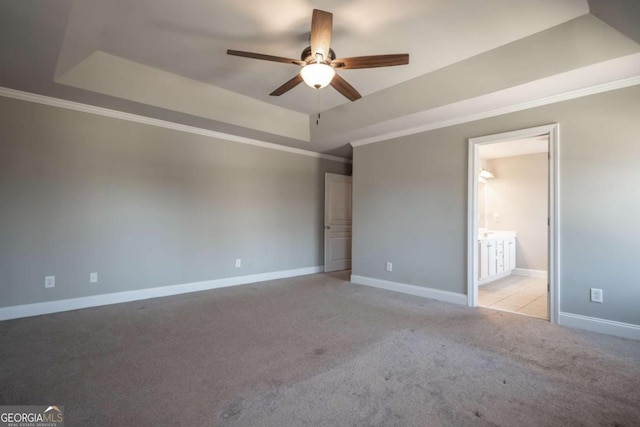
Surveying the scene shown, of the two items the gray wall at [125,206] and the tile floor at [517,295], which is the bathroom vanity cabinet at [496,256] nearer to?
the tile floor at [517,295]

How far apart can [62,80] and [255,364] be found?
3.27m

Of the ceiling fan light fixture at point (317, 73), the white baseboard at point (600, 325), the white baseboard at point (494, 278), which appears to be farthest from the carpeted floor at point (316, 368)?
the ceiling fan light fixture at point (317, 73)

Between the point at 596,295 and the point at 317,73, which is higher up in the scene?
the point at 317,73

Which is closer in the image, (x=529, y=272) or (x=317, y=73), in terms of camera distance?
(x=317, y=73)

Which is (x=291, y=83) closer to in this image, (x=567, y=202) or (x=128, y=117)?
(x=128, y=117)

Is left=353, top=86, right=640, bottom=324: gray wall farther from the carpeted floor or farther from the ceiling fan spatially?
the ceiling fan

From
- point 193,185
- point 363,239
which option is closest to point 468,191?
point 363,239

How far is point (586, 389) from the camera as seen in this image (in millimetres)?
1916

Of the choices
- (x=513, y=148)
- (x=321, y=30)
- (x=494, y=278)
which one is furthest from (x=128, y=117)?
(x=513, y=148)

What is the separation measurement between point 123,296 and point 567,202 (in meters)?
5.19

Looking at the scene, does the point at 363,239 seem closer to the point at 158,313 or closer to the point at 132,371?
the point at 158,313

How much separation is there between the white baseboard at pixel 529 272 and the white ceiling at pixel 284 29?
4.76 meters

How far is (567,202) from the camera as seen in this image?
3076 millimetres

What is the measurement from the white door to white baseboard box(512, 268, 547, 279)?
11.1 feet
